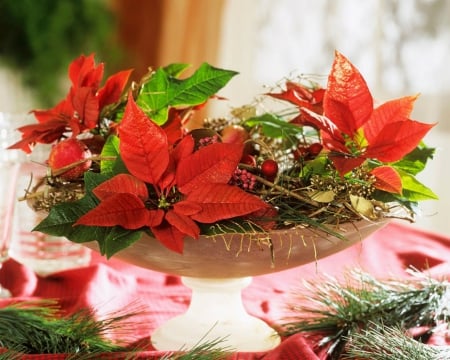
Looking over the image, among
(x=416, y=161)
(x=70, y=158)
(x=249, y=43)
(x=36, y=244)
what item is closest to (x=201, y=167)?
(x=70, y=158)

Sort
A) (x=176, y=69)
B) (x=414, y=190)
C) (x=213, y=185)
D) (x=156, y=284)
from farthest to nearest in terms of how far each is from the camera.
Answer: (x=156, y=284), (x=176, y=69), (x=414, y=190), (x=213, y=185)

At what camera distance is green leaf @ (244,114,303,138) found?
3.06ft

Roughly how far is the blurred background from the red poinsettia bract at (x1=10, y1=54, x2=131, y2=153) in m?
1.20

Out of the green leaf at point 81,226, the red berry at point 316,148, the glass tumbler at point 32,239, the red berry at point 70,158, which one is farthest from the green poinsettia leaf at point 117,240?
the glass tumbler at point 32,239

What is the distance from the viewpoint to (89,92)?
82 cm

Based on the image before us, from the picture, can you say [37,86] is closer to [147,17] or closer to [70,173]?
[147,17]

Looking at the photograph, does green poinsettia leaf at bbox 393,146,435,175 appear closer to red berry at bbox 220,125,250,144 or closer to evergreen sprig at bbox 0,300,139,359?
red berry at bbox 220,125,250,144

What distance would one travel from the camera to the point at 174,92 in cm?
84

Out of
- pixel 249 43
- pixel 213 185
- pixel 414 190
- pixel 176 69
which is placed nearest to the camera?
pixel 213 185


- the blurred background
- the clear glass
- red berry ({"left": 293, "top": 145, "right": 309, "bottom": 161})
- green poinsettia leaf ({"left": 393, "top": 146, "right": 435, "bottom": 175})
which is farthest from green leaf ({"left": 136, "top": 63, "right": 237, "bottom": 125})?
the blurred background

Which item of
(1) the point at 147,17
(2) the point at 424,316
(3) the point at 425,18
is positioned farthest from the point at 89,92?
(1) the point at 147,17

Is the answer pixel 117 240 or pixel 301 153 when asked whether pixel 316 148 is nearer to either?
pixel 301 153

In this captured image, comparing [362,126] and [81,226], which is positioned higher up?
[362,126]

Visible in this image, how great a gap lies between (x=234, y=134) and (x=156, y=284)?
10.2 inches
